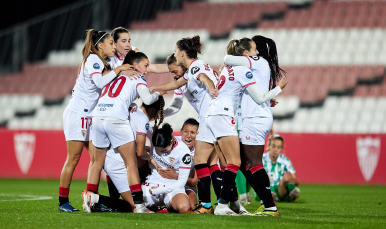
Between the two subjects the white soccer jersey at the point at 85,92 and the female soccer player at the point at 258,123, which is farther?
the white soccer jersey at the point at 85,92

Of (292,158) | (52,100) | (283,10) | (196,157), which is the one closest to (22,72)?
(52,100)

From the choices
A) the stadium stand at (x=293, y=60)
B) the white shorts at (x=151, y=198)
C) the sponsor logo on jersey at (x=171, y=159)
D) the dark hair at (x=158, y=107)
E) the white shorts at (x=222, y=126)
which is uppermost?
the stadium stand at (x=293, y=60)

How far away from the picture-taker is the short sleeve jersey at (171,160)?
5649 mm

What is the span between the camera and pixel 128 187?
19.0 feet

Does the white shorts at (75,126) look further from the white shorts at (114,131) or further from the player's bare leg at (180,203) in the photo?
the player's bare leg at (180,203)

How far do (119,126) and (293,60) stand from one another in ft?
38.7

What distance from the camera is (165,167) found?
5.84 metres

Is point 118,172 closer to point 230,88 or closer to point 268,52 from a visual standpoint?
point 230,88

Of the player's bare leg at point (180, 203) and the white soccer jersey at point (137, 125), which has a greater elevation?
the white soccer jersey at point (137, 125)

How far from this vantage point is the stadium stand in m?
14.2

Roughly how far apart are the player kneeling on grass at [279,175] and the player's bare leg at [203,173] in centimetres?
225

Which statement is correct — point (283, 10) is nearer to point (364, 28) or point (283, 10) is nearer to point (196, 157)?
point (364, 28)

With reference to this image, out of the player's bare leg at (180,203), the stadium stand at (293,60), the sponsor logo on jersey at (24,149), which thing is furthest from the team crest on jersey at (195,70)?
the stadium stand at (293,60)

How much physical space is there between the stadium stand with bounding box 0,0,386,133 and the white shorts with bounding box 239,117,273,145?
8.73 meters
